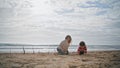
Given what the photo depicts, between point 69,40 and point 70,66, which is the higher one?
point 69,40

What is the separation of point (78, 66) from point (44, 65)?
3.47ft

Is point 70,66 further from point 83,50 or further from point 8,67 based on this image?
point 83,50

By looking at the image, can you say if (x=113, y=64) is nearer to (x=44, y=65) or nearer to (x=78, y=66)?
(x=78, y=66)

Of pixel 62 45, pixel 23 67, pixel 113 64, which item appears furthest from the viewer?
pixel 62 45

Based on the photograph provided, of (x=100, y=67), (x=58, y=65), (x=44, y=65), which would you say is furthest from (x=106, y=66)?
(x=44, y=65)

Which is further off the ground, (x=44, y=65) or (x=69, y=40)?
(x=69, y=40)

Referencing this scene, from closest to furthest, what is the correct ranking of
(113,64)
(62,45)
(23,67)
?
(23,67) → (113,64) → (62,45)

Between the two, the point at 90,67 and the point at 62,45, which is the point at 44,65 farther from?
the point at 62,45

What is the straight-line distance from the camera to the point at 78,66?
6176 mm

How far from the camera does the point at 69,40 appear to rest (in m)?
A: 9.95

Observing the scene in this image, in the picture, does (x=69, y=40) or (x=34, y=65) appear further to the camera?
(x=69, y=40)

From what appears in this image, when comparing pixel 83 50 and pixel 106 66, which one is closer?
pixel 106 66

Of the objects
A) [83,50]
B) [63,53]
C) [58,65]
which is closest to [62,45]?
[63,53]

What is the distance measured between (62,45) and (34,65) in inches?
145
